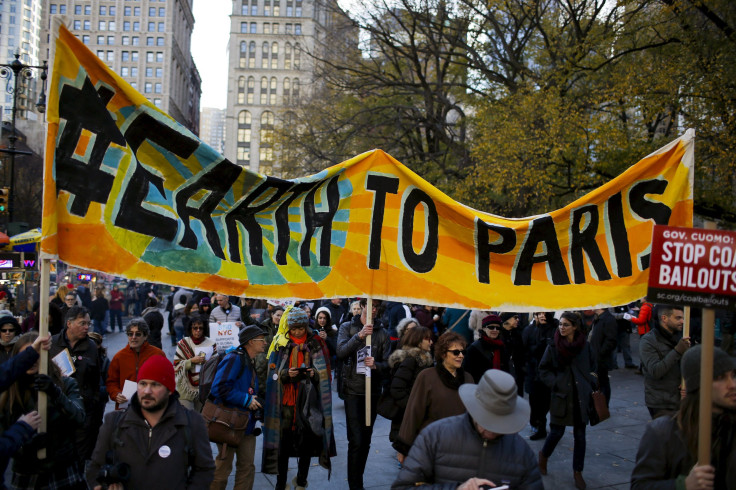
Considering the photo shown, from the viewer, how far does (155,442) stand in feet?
12.1

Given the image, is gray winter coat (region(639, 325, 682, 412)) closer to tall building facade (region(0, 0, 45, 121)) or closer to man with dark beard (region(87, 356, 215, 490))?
man with dark beard (region(87, 356, 215, 490))

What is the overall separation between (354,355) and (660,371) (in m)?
2.87

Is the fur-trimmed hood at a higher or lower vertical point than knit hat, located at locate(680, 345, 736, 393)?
lower

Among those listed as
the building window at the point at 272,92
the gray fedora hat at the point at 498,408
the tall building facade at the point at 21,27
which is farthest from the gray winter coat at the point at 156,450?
the tall building facade at the point at 21,27

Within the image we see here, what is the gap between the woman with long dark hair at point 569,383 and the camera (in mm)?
6668

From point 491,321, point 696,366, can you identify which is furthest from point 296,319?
point 696,366

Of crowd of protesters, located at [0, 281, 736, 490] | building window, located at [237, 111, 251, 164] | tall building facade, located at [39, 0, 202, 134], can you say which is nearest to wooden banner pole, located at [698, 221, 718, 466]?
crowd of protesters, located at [0, 281, 736, 490]

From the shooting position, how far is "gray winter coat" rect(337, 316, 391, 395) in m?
6.48

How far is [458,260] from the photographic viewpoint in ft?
18.2

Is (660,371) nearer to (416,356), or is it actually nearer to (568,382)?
(568,382)

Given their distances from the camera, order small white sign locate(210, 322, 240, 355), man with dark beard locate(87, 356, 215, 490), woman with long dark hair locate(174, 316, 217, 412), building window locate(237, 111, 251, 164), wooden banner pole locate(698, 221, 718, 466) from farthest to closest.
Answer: building window locate(237, 111, 251, 164), small white sign locate(210, 322, 240, 355), woman with long dark hair locate(174, 316, 217, 412), man with dark beard locate(87, 356, 215, 490), wooden banner pole locate(698, 221, 718, 466)

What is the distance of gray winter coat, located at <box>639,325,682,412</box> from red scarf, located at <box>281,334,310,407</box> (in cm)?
311

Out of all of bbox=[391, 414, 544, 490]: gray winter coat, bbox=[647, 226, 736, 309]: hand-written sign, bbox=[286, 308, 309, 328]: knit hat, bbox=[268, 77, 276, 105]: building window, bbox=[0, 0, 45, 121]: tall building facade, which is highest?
bbox=[0, 0, 45, 121]: tall building facade

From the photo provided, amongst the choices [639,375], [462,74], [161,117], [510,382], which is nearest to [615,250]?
[510,382]
